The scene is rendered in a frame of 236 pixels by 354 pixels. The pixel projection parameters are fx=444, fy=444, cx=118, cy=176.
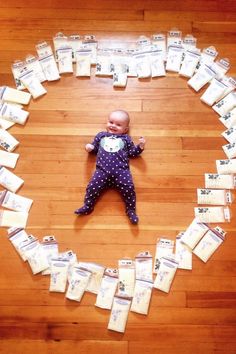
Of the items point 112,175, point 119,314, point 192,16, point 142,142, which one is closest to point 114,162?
point 112,175

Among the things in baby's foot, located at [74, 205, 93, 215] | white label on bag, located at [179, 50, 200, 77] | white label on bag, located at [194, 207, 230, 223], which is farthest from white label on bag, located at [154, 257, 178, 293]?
white label on bag, located at [179, 50, 200, 77]

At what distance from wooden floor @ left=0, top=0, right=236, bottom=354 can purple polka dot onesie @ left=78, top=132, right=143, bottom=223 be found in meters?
0.05

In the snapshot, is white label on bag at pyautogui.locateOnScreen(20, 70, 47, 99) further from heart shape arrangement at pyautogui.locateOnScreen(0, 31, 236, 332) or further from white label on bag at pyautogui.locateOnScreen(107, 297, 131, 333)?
white label on bag at pyautogui.locateOnScreen(107, 297, 131, 333)

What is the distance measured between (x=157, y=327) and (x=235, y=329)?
31cm

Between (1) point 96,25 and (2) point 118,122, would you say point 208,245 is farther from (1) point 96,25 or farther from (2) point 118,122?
(1) point 96,25

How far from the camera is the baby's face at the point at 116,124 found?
1942 millimetres

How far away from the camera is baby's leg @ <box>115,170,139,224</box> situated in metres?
1.86

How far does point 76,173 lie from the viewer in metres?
1.94

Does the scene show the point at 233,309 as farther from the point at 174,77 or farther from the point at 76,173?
the point at 174,77

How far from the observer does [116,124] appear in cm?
195

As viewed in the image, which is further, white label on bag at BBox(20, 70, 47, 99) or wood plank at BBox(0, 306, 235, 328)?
white label on bag at BBox(20, 70, 47, 99)

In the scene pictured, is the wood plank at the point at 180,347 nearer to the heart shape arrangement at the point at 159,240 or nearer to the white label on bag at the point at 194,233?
the heart shape arrangement at the point at 159,240

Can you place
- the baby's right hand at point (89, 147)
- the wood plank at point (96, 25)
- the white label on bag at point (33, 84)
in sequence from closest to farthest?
the baby's right hand at point (89, 147)
the white label on bag at point (33, 84)
the wood plank at point (96, 25)

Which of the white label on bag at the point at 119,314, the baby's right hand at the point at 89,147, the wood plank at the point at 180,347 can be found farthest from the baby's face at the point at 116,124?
the wood plank at the point at 180,347
